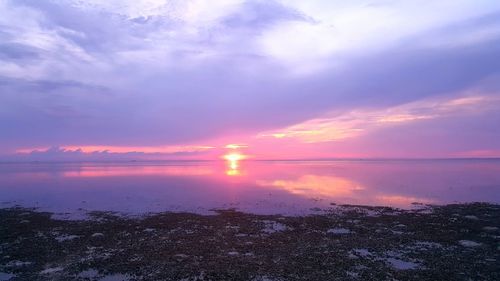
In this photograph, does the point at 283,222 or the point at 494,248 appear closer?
the point at 494,248

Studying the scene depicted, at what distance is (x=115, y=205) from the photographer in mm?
42656

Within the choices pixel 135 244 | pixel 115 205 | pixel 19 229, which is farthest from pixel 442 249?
pixel 115 205

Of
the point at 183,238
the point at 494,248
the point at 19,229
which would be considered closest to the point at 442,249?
the point at 494,248

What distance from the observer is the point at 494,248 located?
74.0 ft

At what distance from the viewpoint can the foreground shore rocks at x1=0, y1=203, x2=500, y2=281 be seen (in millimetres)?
18312

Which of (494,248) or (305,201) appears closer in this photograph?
(494,248)

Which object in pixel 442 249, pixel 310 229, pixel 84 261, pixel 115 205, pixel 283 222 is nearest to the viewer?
pixel 84 261

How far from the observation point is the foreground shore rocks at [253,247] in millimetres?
18312

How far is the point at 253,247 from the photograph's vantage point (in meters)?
22.8

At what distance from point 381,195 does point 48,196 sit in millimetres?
45061

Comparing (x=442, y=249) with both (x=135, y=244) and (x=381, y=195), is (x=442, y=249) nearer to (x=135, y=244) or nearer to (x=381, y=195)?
(x=135, y=244)

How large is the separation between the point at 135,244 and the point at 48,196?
34869mm

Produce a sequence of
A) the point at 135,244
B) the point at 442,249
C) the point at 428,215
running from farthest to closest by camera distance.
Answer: the point at 428,215
the point at 135,244
the point at 442,249

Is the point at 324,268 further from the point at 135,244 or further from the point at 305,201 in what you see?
the point at 305,201
